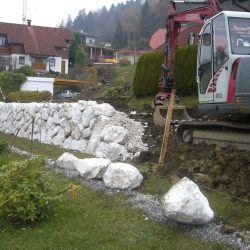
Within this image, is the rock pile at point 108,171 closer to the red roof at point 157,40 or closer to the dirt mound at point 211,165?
the dirt mound at point 211,165

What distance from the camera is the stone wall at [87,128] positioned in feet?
38.0

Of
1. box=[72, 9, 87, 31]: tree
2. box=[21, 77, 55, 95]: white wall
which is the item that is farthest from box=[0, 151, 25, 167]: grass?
box=[72, 9, 87, 31]: tree

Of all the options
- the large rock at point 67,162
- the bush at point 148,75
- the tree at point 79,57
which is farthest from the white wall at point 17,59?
the large rock at point 67,162

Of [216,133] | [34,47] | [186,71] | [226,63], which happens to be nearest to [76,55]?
[34,47]

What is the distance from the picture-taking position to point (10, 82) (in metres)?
30.4

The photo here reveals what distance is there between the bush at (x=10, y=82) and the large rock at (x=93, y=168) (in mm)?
22012

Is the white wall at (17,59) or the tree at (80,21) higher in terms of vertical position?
the tree at (80,21)

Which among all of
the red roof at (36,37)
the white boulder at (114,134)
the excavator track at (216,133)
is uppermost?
the red roof at (36,37)

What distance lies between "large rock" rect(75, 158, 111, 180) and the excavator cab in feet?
8.02

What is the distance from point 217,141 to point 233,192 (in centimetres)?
283

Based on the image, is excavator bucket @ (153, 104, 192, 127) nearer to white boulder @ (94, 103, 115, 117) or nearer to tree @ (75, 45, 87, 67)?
white boulder @ (94, 103, 115, 117)

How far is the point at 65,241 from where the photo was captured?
6023 millimetres

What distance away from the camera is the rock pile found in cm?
793

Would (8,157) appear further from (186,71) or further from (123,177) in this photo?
(186,71)
